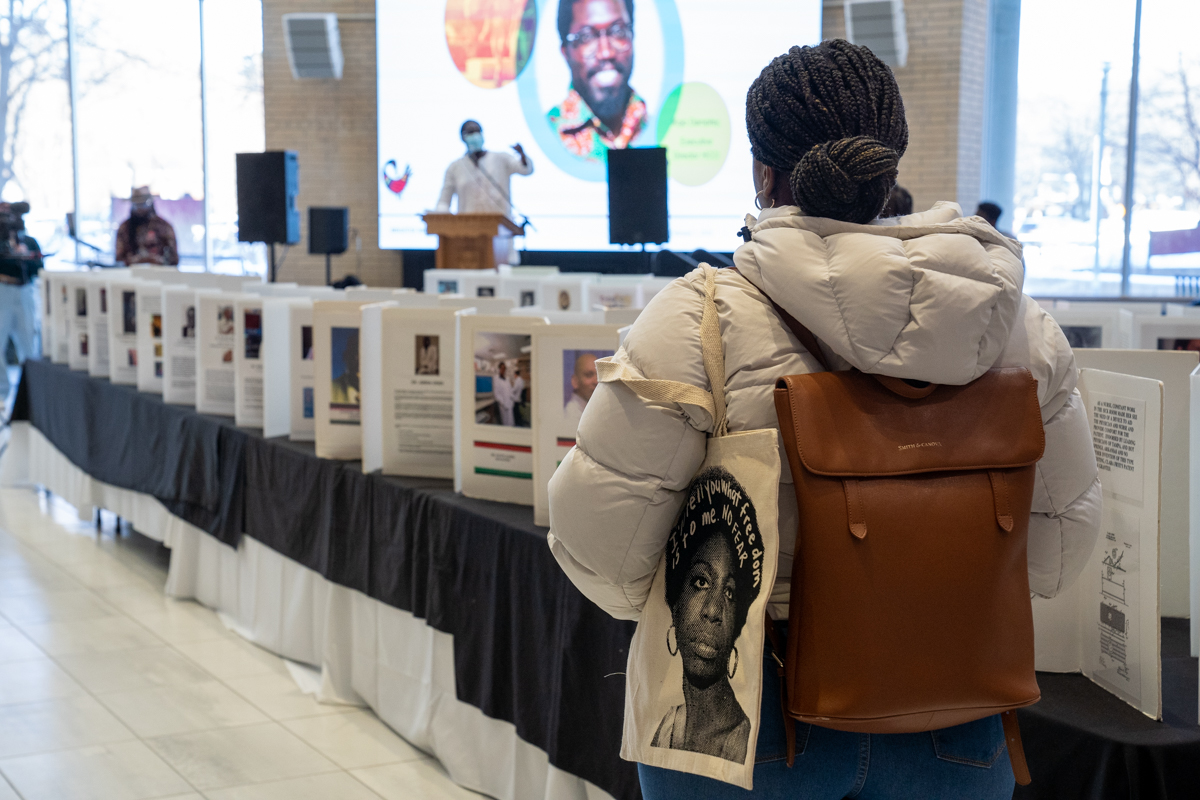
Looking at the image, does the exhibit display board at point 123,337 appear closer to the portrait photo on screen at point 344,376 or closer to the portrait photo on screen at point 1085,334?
the portrait photo on screen at point 344,376

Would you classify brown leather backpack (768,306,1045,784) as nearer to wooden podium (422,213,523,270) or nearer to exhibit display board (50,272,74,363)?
exhibit display board (50,272,74,363)

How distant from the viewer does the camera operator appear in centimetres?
881

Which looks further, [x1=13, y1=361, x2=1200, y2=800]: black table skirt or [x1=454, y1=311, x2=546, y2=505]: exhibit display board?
[x1=454, y1=311, x2=546, y2=505]: exhibit display board

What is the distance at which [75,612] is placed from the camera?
390 cm

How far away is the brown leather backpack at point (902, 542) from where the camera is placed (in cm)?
102

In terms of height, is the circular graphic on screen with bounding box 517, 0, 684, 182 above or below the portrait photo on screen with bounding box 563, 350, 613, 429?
above

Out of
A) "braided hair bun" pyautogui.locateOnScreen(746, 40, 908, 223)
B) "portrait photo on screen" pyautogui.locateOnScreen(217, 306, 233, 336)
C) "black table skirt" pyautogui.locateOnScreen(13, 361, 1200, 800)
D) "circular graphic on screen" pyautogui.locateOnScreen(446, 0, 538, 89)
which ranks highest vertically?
"circular graphic on screen" pyautogui.locateOnScreen(446, 0, 538, 89)

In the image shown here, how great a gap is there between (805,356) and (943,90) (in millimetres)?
8714

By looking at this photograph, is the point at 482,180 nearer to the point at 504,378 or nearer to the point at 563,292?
the point at 563,292

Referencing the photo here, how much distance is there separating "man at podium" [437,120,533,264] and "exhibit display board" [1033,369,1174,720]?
7728 millimetres

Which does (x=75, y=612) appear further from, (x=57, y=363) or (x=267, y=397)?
(x=57, y=363)

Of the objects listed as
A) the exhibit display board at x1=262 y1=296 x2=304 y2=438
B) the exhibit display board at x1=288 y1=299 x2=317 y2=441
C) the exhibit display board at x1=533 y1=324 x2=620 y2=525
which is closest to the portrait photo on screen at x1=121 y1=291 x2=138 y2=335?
the exhibit display board at x1=262 y1=296 x2=304 y2=438

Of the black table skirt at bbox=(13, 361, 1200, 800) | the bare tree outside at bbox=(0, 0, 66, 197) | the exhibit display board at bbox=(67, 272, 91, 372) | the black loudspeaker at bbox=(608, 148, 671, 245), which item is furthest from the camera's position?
the bare tree outside at bbox=(0, 0, 66, 197)

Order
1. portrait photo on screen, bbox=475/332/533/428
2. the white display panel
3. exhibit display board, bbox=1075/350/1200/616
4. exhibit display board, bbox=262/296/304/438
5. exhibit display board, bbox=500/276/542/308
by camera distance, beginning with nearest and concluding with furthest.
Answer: exhibit display board, bbox=1075/350/1200/616 → portrait photo on screen, bbox=475/332/533/428 → exhibit display board, bbox=262/296/304/438 → exhibit display board, bbox=500/276/542/308 → the white display panel
